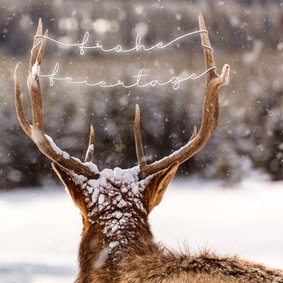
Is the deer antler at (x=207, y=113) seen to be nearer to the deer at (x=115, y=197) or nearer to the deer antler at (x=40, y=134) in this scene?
the deer at (x=115, y=197)

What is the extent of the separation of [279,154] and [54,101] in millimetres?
2692

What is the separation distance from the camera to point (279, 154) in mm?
9742

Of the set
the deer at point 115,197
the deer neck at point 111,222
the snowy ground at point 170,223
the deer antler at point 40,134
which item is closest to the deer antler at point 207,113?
the deer at point 115,197

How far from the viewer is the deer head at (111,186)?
3.83 meters

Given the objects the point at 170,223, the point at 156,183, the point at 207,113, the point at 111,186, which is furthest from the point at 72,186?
the point at 170,223

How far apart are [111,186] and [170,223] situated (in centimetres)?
387

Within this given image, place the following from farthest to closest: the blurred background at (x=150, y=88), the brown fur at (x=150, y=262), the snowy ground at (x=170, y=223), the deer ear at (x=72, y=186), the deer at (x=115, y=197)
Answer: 1. the blurred background at (x=150, y=88)
2. the snowy ground at (x=170, y=223)
3. the deer ear at (x=72, y=186)
4. the deer at (x=115, y=197)
5. the brown fur at (x=150, y=262)

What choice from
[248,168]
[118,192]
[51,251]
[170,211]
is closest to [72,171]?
[118,192]

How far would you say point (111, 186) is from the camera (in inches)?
156

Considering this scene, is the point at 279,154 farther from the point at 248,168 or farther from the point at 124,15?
the point at 124,15

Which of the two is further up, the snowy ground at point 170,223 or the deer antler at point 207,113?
the snowy ground at point 170,223

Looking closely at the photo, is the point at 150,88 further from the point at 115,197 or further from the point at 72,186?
the point at 115,197

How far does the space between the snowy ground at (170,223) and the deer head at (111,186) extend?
291 centimetres

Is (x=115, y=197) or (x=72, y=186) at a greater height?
(x=72, y=186)
